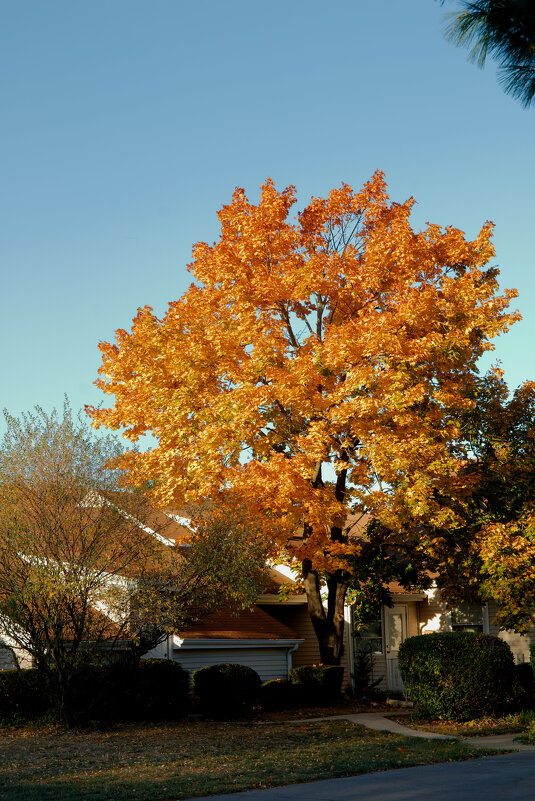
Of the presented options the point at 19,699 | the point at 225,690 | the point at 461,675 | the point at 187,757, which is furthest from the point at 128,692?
the point at 461,675

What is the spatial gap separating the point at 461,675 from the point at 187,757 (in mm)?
6987

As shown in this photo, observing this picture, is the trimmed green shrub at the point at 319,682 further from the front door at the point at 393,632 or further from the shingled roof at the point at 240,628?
the front door at the point at 393,632

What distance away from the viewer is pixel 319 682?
19984 mm

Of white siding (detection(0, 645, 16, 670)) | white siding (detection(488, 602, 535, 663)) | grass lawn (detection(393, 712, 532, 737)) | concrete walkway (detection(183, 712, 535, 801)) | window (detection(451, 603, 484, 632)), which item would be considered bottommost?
concrete walkway (detection(183, 712, 535, 801))

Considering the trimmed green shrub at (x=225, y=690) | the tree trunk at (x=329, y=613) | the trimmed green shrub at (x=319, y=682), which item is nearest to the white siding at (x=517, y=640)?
the tree trunk at (x=329, y=613)

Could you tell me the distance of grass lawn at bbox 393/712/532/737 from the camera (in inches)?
603

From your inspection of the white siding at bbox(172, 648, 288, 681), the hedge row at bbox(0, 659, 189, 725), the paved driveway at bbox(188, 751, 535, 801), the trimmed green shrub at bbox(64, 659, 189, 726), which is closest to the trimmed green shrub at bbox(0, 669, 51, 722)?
the hedge row at bbox(0, 659, 189, 725)

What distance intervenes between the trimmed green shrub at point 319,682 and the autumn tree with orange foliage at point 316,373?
1.82ft

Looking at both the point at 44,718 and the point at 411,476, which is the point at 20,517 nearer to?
the point at 44,718

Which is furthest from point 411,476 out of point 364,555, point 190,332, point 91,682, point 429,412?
point 91,682

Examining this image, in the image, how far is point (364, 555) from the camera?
20.2m

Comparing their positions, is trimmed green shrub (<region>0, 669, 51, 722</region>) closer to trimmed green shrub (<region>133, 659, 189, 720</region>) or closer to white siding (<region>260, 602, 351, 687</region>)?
trimmed green shrub (<region>133, 659, 189, 720</region>)

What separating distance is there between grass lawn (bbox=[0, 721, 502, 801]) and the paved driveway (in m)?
0.45

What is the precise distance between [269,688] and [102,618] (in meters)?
5.60
